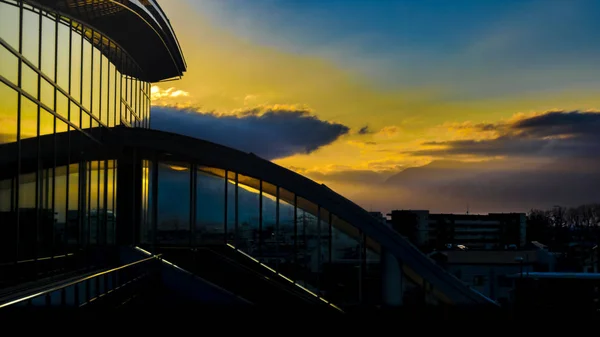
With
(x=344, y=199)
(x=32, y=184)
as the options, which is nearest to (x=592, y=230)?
(x=344, y=199)

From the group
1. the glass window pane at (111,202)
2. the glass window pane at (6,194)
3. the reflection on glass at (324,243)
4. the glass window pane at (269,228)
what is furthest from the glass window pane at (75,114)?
the reflection on glass at (324,243)

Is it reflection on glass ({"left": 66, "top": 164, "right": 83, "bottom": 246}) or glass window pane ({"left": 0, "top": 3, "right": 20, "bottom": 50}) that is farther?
reflection on glass ({"left": 66, "top": 164, "right": 83, "bottom": 246})

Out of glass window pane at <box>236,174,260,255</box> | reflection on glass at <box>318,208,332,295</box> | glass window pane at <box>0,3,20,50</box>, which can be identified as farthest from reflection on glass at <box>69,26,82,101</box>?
reflection on glass at <box>318,208,332,295</box>

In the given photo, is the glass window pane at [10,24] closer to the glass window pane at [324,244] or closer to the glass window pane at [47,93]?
the glass window pane at [47,93]

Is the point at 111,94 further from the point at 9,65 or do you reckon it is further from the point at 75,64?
the point at 9,65

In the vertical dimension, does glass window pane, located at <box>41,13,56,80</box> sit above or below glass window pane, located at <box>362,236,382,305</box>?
above

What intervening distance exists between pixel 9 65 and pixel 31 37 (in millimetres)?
1880

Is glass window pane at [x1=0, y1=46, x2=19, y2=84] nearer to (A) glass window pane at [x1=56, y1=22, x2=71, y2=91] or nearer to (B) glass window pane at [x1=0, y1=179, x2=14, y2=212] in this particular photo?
(B) glass window pane at [x1=0, y1=179, x2=14, y2=212]

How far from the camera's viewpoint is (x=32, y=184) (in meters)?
15.5

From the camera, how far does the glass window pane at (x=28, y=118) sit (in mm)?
14656

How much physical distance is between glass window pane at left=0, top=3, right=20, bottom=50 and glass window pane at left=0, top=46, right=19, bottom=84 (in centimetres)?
24

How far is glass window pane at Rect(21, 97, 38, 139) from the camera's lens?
1466 centimetres

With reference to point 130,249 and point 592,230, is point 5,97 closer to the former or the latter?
point 130,249

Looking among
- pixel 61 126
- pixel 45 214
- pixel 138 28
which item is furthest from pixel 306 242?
pixel 45 214
